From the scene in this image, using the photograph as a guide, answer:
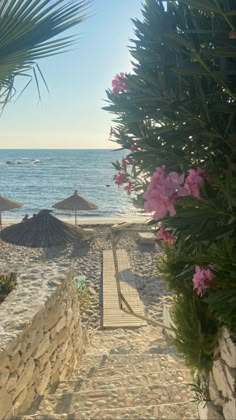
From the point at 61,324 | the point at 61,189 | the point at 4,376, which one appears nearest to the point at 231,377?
the point at 4,376

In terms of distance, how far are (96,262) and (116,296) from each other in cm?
367

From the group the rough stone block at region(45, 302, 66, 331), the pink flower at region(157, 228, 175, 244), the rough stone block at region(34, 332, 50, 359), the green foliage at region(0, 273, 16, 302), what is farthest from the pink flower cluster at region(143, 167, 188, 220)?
the green foliage at region(0, 273, 16, 302)

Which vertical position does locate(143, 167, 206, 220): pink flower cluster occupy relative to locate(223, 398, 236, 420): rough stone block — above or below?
above

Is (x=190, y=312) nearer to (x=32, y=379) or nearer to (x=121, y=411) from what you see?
(x=121, y=411)

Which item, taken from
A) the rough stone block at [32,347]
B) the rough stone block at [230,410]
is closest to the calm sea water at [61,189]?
the rough stone block at [32,347]

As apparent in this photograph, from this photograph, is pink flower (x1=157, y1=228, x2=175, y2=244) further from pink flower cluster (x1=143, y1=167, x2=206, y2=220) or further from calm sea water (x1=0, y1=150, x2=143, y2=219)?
calm sea water (x1=0, y1=150, x2=143, y2=219)

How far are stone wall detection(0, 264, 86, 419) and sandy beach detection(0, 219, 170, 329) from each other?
3104 millimetres

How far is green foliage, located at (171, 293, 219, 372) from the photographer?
8.39ft

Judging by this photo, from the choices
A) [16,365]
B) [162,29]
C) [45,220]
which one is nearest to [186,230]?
[162,29]

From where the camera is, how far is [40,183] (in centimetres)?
5778

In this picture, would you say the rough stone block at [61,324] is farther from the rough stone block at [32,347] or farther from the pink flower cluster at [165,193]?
the pink flower cluster at [165,193]

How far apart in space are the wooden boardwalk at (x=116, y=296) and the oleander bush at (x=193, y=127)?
702cm

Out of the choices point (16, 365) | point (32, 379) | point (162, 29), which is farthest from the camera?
point (32, 379)

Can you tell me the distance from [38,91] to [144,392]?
288 cm
